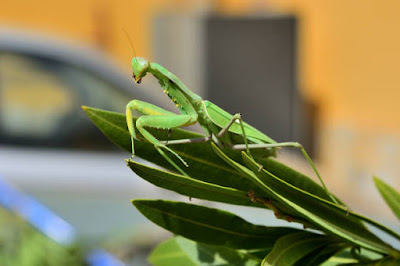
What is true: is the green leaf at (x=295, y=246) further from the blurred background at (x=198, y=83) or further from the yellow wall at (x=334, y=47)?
the yellow wall at (x=334, y=47)

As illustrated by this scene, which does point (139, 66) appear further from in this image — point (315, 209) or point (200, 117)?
point (315, 209)

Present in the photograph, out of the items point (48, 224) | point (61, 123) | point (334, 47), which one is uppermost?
point (334, 47)

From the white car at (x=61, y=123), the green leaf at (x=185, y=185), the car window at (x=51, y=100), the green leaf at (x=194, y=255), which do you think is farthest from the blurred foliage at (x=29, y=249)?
the car window at (x=51, y=100)

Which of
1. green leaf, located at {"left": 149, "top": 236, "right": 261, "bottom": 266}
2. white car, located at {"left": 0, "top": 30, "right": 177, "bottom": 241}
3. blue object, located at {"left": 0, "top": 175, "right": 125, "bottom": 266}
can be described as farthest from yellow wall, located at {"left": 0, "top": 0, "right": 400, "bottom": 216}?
green leaf, located at {"left": 149, "top": 236, "right": 261, "bottom": 266}

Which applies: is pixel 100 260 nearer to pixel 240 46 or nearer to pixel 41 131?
pixel 41 131

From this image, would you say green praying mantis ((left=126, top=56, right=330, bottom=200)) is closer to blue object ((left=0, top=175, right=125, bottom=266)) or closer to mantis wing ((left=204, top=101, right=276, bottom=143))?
mantis wing ((left=204, top=101, right=276, bottom=143))

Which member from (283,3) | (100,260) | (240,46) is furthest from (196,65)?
(100,260)

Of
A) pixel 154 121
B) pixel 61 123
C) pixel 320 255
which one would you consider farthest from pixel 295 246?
pixel 61 123
